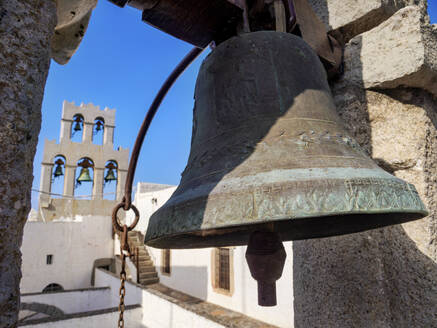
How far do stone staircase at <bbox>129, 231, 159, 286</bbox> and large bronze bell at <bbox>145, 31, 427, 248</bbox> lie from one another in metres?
9.12

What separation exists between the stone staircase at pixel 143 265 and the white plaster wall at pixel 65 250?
126 cm

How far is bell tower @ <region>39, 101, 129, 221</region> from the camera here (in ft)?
32.2

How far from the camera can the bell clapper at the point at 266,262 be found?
84cm

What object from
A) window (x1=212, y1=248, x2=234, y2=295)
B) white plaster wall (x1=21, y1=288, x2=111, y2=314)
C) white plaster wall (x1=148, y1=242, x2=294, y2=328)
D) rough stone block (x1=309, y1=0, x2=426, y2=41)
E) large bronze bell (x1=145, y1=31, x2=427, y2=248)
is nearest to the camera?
large bronze bell (x1=145, y1=31, x2=427, y2=248)

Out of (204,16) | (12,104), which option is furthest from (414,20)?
(12,104)

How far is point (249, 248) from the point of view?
34.0 inches

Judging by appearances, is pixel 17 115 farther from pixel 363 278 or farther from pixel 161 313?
pixel 161 313

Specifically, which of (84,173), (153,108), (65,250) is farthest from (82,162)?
(153,108)

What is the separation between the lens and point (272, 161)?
682 millimetres

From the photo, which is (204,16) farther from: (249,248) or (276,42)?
(249,248)

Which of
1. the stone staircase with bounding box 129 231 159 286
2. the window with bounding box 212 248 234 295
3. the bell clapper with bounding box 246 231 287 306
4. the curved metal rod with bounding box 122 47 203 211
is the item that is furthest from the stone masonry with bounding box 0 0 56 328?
the stone staircase with bounding box 129 231 159 286

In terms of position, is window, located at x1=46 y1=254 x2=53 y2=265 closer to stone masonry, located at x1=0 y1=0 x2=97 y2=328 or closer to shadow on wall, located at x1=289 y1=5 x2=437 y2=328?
shadow on wall, located at x1=289 y1=5 x2=437 y2=328

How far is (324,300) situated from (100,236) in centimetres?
1101

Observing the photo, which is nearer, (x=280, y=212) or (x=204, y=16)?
(x=280, y=212)
